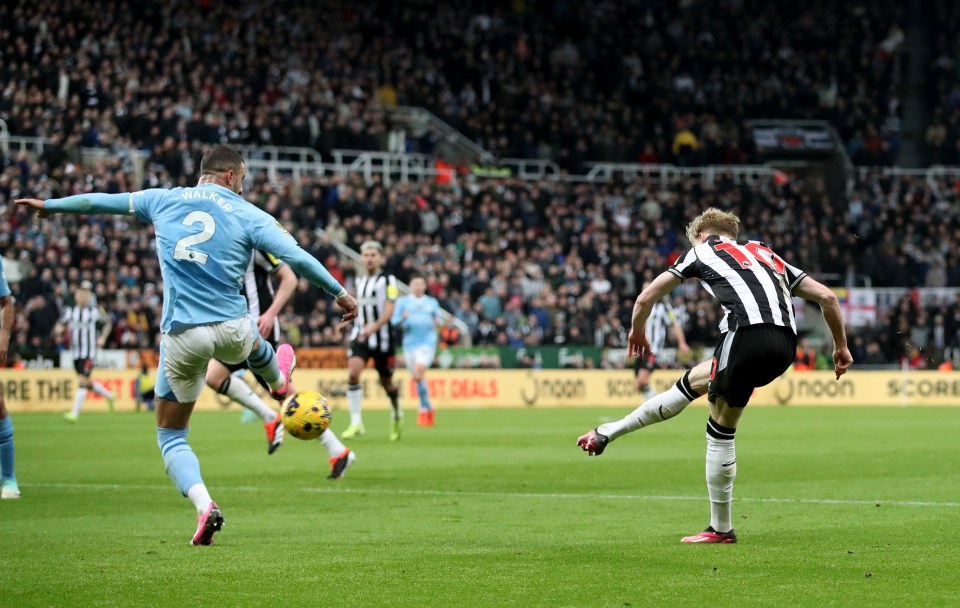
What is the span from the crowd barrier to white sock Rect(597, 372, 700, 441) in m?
20.1

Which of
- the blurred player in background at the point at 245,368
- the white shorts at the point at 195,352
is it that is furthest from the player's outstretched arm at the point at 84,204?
the blurred player in background at the point at 245,368

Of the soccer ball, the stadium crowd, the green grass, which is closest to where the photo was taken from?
the green grass

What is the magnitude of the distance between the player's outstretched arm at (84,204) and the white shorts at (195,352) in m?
0.83

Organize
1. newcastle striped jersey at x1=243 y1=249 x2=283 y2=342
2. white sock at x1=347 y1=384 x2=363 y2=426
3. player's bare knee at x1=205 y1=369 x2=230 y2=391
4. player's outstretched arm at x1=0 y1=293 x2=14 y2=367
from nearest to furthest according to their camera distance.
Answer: player's outstretched arm at x1=0 y1=293 x2=14 y2=367, player's bare knee at x1=205 y1=369 x2=230 y2=391, newcastle striped jersey at x1=243 y1=249 x2=283 y2=342, white sock at x1=347 y1=384 x2=363 y2=426

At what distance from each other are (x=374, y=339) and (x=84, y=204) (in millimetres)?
11154

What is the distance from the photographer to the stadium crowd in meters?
30.5

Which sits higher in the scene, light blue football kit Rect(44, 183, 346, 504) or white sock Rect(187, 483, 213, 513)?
light blue football kit Rect(44, 183, 346, 504)

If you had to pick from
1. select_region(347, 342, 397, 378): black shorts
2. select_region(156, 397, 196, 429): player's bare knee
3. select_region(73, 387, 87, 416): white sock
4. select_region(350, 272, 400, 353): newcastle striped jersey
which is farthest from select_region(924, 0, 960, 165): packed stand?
select_region(156, 397, 196, 429): player's bare knee

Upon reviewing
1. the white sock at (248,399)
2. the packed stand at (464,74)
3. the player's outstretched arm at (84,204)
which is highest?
the packed stand at (464,74)

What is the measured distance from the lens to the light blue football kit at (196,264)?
8.77m

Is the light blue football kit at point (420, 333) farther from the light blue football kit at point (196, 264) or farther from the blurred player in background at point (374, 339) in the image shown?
the light blue football kit at point (196, 264)

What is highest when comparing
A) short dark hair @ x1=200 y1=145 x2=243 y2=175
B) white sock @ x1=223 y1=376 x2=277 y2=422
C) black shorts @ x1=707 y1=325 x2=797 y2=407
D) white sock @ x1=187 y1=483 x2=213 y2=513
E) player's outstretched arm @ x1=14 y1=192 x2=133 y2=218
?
short dark hair @ x1=200 y1=145 x2=243 y2=175

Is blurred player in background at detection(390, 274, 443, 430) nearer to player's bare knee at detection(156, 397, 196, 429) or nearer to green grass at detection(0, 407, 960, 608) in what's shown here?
green grass at detection(0, 407, 960, 608)

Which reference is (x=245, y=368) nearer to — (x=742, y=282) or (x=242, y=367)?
(x=242, y=367)
